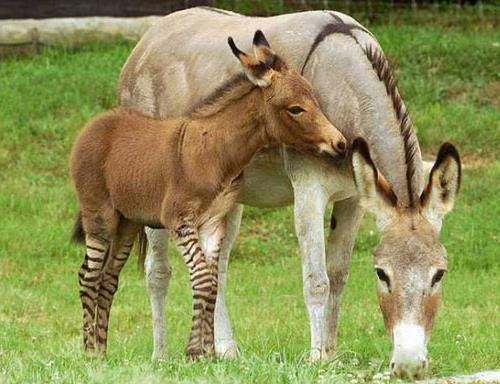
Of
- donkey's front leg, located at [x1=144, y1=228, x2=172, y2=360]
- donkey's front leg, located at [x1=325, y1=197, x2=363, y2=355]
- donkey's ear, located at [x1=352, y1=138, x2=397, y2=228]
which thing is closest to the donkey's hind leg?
donkey's front leg, located at [x1=144, y1=228, x2=172, y2=360]

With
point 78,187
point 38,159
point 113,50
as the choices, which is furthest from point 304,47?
point 113,50

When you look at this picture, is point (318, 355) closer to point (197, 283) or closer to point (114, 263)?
point (197, 283)

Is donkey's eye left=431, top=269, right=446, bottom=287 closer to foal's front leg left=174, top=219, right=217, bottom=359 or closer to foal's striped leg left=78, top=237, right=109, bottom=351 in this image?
foal's front leg left=174, top=219, right=217, bottom=359

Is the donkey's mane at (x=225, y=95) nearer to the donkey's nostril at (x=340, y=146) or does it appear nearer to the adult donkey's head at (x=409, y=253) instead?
the donkey's nostril at (x=340, y=146)

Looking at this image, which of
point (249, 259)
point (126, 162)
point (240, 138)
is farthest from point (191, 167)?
point (249, 259)

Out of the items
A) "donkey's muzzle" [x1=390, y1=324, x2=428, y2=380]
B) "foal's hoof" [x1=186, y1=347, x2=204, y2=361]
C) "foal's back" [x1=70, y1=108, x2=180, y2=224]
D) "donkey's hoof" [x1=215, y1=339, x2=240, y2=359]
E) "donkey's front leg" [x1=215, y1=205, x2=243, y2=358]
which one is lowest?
"donkey's hoof" [x1=215, y1=339, x2=240, y2=359]

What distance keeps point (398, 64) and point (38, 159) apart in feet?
16.5

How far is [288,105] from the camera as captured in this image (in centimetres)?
837

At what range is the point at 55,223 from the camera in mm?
14711

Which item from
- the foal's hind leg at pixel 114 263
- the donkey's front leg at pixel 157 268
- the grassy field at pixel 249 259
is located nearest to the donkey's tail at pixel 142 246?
the donkey's front leg at pixel 157 268

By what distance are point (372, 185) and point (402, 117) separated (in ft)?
2.34

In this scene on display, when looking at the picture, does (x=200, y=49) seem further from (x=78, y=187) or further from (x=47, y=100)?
(x=47, y=100)

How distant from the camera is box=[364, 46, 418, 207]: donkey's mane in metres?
8.31

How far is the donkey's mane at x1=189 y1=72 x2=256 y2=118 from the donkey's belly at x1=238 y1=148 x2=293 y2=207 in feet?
1.31
